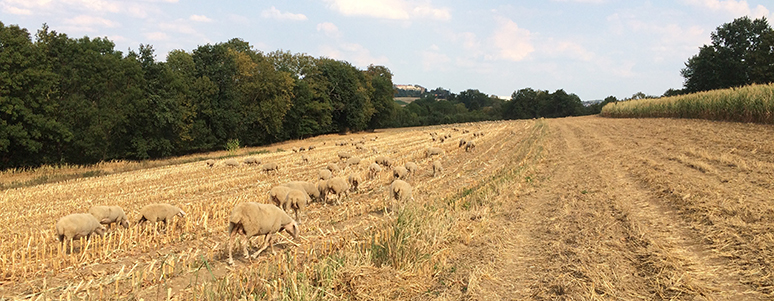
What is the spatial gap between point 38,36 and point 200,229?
3484 centimetres

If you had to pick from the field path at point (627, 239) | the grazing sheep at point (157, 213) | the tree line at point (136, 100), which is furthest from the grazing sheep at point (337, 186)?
the tree line at point (136, 100)

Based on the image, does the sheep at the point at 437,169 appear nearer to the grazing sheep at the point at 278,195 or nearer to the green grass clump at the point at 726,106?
the grazing sheep at the point at 278,195

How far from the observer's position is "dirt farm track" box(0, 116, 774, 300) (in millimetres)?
6293

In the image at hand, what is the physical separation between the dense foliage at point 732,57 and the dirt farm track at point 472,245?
6734cm

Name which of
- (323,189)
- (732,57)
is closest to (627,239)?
(323,189)

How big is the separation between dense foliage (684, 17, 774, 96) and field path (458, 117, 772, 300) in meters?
67.8

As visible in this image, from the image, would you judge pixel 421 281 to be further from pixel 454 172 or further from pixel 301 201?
pixel 454 172

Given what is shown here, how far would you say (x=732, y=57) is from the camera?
7125cm

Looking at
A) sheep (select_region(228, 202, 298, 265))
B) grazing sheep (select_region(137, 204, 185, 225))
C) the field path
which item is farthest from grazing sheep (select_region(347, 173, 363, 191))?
sheep (select_region(228, 202, 298, 265))

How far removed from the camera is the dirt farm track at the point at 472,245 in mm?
6293

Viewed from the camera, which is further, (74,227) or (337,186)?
(337,186)

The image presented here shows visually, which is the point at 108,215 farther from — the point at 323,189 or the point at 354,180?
the point at 354,180

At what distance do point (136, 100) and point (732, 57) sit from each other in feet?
294

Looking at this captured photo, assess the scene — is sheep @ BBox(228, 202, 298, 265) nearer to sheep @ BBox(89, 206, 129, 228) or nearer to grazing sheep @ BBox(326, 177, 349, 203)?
grazing sheep @ BBox(326, 177, 349, 203)
